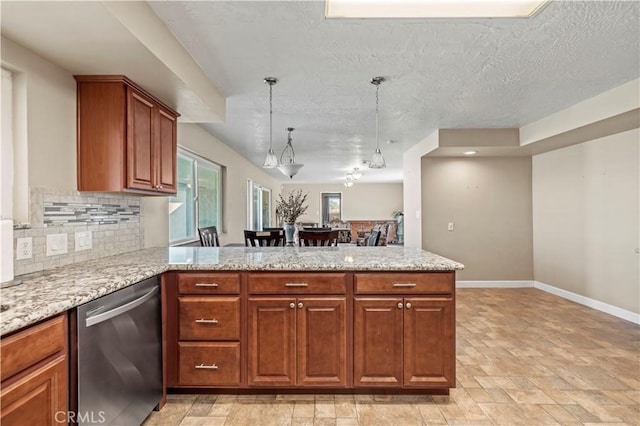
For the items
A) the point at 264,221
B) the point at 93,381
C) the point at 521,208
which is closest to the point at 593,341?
the point at 521,208

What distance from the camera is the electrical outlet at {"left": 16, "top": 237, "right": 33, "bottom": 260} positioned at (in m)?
1.66

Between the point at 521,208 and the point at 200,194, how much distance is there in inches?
190

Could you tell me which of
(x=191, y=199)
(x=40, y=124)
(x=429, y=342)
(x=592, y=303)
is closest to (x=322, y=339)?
(x=429, y=342)

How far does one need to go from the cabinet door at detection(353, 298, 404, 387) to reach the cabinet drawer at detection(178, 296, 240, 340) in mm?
747

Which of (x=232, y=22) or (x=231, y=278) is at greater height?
(x=232, y=22)

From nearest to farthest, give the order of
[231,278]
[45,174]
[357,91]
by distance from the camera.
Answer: [45,174], [231,278], [357,91]

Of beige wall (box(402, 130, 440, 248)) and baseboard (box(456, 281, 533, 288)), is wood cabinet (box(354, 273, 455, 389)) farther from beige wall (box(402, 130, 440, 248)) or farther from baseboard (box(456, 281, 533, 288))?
baseboard (box(456, 281, 533, 288))

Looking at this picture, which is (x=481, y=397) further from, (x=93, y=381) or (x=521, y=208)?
(x=521, y=208)

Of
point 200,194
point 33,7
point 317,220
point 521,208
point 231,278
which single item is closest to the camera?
point 33,7

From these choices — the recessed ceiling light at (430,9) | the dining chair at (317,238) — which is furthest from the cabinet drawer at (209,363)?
the recessed ceiling light at (430,9)

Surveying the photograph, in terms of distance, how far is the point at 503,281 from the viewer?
538cm

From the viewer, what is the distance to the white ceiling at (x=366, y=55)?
70.4 inches

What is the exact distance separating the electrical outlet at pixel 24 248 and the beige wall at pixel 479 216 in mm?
4765

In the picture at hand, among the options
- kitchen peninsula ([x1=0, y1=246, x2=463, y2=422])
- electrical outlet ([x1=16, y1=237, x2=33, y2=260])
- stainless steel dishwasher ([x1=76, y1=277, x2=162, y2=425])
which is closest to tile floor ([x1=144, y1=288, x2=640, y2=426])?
kitchen peninsula ([x1=0, y1=246, x2=463, y2=422])
